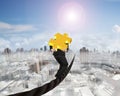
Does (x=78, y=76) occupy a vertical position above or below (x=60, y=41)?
below

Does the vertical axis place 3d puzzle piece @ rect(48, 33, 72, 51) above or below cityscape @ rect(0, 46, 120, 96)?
above

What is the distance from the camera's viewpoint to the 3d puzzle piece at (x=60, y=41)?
137 centimetres

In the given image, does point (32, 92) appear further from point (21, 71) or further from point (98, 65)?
point (98, 65)

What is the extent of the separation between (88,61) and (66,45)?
12.2 m

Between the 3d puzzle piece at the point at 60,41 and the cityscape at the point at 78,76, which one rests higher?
the 3d puzzle piece at the point at 60,41

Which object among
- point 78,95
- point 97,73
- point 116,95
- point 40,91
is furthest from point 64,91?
point 40,91

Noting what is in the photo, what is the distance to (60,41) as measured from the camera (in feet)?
4.59

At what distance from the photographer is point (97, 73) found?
1126 cm

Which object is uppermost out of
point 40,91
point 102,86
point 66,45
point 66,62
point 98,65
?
point 66,45

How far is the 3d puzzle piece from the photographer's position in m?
1.37

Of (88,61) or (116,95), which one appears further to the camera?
(88,61)

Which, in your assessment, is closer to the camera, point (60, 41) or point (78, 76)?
point (60, 41)

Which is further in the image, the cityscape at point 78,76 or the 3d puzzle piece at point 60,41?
the cityscape at point 78,76

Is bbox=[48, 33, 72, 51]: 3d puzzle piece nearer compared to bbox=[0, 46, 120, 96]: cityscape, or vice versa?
bbox=[48, 33, 72, 51]: 3d puzzle piece
